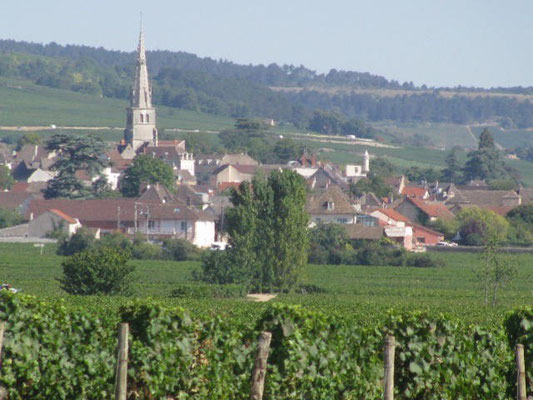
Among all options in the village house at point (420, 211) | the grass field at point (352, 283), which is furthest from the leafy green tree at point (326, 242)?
the village house at point (420, 211)

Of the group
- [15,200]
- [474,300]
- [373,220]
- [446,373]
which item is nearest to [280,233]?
[474,300]

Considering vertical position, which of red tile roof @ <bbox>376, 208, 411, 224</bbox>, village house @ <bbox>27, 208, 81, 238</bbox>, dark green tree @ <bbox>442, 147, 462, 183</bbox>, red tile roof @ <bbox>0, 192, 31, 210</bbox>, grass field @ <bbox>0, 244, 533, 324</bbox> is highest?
grass field @ <bbox>0, 244, 533, 324</bbox>

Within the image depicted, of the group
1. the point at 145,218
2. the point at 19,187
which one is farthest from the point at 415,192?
the point at 145,218

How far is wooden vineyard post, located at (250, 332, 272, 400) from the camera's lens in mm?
14367

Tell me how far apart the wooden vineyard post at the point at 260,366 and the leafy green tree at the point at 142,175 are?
323 ft

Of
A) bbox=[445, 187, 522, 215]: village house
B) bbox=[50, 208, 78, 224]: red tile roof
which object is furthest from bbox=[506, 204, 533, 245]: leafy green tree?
bbox=[50, 208, 78, 224]: red tile roof

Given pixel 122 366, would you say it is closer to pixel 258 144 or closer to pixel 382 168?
pixel 382 168

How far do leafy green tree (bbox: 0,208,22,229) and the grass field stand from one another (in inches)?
503

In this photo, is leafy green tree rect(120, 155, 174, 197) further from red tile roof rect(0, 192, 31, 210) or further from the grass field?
the grass field

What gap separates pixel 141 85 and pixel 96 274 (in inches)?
4864

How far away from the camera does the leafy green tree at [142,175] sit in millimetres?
113875

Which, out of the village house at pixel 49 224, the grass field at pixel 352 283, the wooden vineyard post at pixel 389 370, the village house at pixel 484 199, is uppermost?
the wooden vineyard post at pixel 389 370

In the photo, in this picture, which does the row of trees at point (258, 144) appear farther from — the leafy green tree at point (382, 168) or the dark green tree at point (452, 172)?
the dark green tree at point (452, 172)

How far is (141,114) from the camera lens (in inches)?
6658
